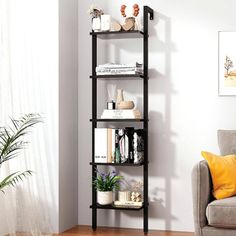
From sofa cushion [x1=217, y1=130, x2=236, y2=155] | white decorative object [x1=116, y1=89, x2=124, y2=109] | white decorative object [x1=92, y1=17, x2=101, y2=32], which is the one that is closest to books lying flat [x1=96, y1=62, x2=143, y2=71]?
white decorative object [x1=116, y1=89, x2=124, y2=109]

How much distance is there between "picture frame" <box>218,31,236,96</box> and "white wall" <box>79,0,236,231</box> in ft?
0.14

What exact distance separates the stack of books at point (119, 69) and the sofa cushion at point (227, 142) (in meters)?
0.90

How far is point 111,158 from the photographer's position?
5039 mm

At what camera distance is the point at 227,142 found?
4742 millimetres

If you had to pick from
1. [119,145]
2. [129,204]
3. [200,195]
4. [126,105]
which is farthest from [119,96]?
[200,195]

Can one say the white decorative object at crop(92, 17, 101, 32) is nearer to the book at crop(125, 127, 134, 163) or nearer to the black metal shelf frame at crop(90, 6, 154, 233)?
the black metal shelf frame at crop(90, 6, 154, 233)

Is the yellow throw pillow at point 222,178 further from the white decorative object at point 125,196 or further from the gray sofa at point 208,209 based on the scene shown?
the white decorative object at point 125,196

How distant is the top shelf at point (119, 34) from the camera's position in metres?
5.00

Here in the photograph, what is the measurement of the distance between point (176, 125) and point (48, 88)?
1.17 meters

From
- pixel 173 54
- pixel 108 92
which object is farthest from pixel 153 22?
pixel 108 92

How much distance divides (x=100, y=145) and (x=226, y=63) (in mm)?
1302

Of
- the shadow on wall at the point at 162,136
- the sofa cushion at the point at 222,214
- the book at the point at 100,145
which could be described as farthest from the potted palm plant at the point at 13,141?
the sofa cushion at the point at 222,214

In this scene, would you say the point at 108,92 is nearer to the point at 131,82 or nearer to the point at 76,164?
the point at 131,82

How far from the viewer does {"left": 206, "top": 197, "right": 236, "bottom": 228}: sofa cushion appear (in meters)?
4.03
